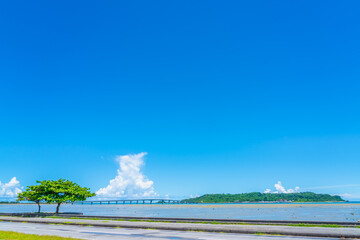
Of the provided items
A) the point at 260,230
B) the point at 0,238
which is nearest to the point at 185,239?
the point at 260,230

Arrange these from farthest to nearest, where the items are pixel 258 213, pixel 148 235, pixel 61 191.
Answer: pixel 258 213 → pixel 61 191 → pixel 148 235

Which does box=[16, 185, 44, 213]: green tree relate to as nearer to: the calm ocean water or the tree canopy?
the tree canopy

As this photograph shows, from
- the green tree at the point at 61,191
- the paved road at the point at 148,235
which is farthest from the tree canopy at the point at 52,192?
the paved road at the point at 148,235

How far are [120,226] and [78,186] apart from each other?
23521 mm

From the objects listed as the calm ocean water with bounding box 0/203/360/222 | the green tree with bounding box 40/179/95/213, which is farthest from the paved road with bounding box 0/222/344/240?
the calm ocean water with bounding box 0/203/360/222

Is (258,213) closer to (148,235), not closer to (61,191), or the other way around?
(61,191)

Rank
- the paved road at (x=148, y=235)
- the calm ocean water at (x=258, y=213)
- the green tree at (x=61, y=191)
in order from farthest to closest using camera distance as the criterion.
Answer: the calm ocean water at (x=258, y=213)
the green tree at (x=61, y=191)
the paved road at (x=148, y=235)

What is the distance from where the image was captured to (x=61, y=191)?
45688 mm

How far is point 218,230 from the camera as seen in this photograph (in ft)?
79.4

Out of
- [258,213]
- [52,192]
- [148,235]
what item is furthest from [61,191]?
A: [258,213]

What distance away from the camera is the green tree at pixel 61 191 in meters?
45.5

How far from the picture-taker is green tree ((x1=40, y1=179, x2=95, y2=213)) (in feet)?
149

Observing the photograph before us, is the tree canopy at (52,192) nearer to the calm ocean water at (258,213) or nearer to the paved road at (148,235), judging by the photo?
the paved road at (148,235)

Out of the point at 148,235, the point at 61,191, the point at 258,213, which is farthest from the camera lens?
the point at 258,213
